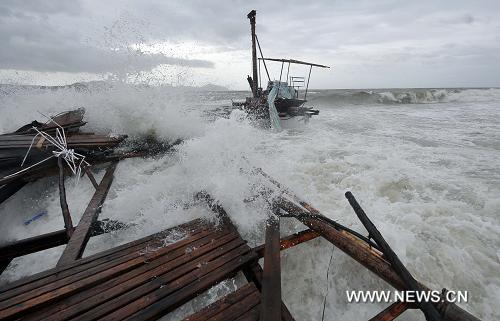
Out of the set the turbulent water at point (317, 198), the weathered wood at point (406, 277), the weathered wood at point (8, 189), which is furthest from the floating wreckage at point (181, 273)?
the weathered wood at point (8, 189)

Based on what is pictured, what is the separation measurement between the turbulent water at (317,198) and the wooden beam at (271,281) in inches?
22.2

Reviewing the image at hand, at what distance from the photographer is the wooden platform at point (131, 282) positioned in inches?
92.2

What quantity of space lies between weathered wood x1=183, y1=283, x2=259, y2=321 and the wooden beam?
0.57 ft

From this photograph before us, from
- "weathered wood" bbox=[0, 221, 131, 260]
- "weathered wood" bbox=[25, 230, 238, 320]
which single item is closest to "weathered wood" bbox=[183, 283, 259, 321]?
"weathered wood" bbox=[25, 230, 238, 320]

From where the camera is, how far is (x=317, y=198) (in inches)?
204

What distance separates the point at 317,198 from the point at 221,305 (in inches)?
129

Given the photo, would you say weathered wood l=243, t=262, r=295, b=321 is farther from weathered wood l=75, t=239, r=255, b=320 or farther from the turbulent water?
the turbulent water

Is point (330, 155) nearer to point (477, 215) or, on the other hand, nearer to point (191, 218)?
point (477, 215)

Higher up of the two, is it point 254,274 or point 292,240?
point 292,240

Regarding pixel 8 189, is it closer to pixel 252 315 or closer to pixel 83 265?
pixel 83 265

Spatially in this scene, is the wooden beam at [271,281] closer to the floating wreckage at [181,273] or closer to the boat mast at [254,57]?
the floating wreckage at [181,273]

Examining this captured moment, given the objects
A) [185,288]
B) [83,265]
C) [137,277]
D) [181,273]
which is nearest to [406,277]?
[185,288]

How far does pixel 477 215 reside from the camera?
4.30 m

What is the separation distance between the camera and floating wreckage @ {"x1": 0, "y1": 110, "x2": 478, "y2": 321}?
230cm
